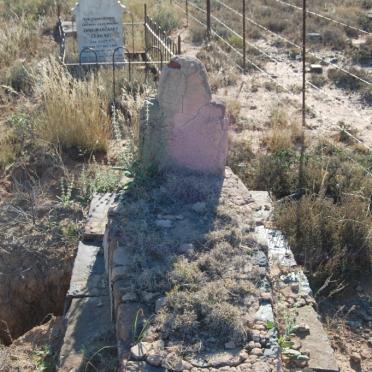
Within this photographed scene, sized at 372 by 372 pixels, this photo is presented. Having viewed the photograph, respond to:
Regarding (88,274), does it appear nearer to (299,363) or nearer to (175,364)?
(175,364)

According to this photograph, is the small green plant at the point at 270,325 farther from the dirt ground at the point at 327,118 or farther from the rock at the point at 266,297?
the dirt ground at the point at 327,118

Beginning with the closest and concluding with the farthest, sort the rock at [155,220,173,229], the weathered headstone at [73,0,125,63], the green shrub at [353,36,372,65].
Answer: the rock at [155,220,173,229]
the weathered headstone at [73,0,125,63]
the green shrub at [353,36,372,65]

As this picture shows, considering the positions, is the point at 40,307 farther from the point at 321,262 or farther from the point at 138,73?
the point at 138,73

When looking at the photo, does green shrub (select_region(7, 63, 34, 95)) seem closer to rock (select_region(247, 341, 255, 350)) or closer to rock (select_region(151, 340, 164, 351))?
rock (select_region(151, 340, 164, 351))

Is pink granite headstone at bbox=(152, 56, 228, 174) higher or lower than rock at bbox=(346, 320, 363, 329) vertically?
higher

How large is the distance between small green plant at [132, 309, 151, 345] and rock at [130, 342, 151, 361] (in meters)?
0.04

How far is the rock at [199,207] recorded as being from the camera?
4.36 metres

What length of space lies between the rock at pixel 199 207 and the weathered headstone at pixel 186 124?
475mm

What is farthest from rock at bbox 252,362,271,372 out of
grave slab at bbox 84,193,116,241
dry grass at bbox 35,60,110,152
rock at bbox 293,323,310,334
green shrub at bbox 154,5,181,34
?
green shrub at bbox 154,5,181,34

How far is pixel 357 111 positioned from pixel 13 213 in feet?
19.0

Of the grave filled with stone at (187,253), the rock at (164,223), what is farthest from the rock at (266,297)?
the rock at (164,223)

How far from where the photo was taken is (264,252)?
4.04 meters

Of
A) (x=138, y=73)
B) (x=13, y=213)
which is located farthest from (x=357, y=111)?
(x=13, y=213)

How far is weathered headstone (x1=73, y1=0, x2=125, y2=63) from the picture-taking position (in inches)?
417
